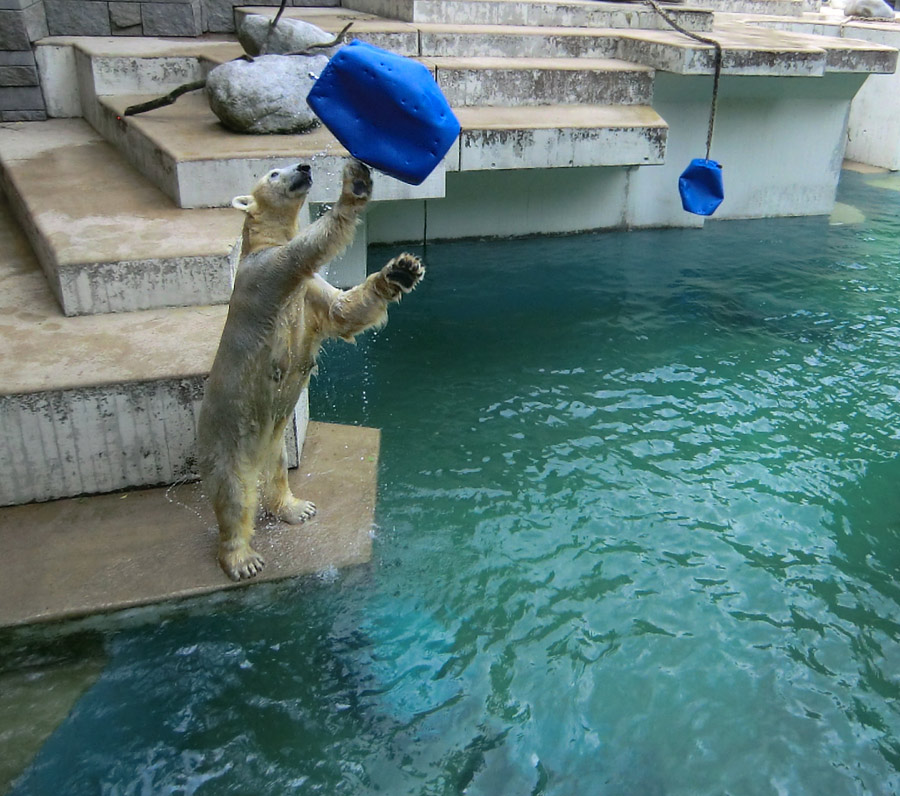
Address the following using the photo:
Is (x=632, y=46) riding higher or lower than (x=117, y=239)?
higher

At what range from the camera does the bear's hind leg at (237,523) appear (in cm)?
354

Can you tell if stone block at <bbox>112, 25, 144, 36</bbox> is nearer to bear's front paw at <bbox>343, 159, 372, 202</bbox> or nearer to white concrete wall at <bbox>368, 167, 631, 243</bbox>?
white concrete wall at <bbox>368, 167, 631, 243</bbox>

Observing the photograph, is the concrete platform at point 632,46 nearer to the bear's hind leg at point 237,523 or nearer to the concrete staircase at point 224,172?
the concrete staircase at point 224,172

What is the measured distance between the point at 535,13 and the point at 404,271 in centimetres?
689

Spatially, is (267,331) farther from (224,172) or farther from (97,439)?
(224,172)

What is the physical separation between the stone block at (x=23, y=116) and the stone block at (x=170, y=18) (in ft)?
4.61

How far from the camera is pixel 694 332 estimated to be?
695 cm

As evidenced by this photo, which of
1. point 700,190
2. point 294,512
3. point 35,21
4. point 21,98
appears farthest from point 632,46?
point 294,512

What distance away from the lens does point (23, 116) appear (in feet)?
25.3

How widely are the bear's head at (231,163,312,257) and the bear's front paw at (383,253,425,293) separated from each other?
0.47m

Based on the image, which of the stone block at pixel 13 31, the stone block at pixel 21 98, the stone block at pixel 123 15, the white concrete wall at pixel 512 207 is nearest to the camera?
the stone block at pixel 13 31

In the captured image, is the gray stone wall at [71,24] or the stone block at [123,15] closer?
the gray stone wall at [71,24]

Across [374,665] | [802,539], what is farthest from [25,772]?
[802,539]

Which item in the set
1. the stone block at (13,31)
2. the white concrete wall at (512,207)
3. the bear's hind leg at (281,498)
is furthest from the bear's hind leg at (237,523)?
the stone block at (13,31)
